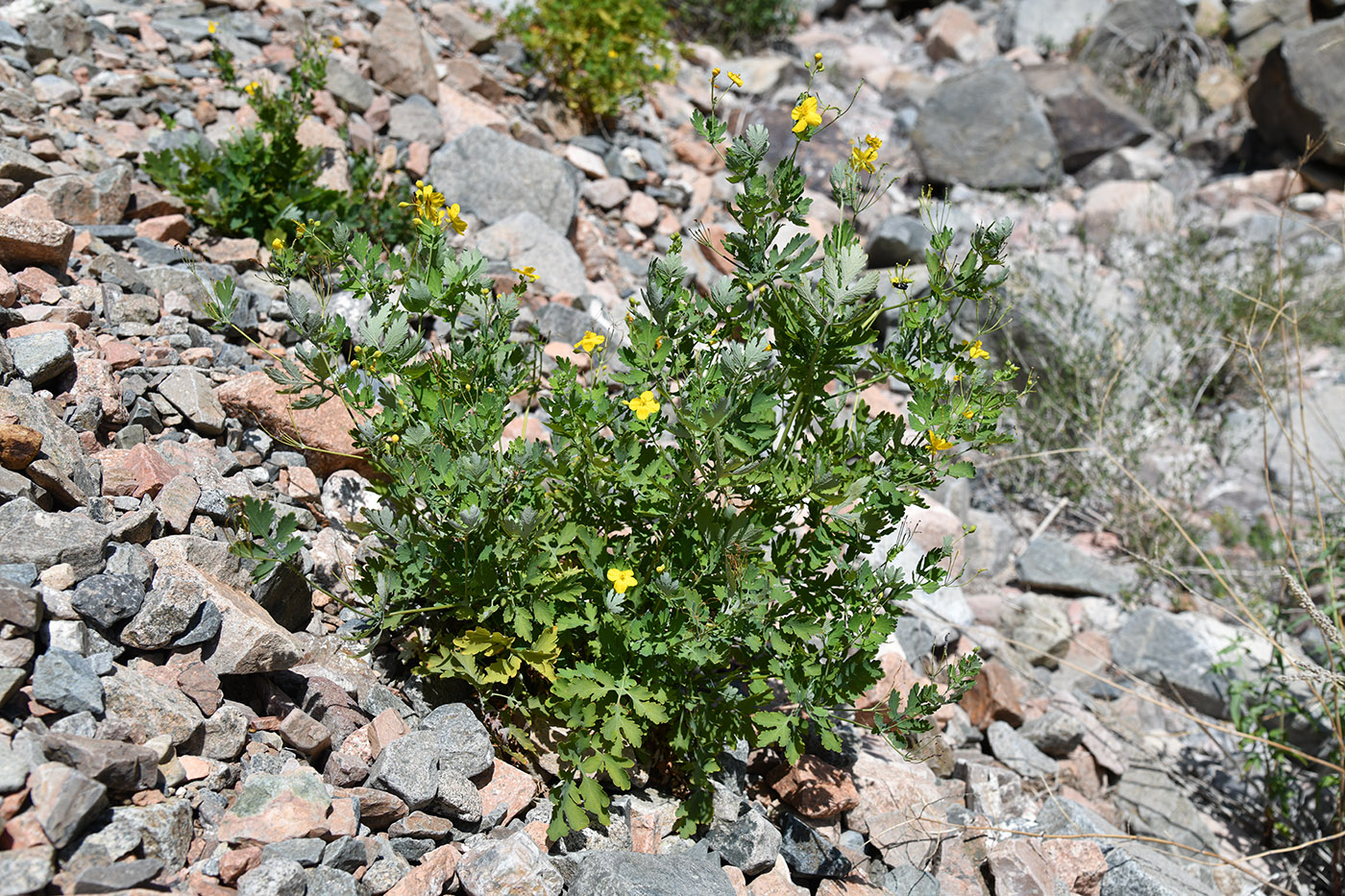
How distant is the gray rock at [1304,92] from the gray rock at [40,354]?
8578mm

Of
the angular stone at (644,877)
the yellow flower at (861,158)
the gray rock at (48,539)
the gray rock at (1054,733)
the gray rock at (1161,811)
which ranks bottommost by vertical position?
the gray rock at (1161,811)

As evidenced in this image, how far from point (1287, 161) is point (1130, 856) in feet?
24.0

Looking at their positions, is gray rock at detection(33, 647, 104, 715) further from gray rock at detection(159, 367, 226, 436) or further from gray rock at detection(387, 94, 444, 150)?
gray rock at detection(387, 94, 444, 150)

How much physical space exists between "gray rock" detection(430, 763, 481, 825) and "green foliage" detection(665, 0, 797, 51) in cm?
795

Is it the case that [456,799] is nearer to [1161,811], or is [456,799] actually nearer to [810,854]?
[810,854]

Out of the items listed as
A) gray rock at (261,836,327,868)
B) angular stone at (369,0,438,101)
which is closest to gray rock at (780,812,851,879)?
gray rock at (261,836,327,868)

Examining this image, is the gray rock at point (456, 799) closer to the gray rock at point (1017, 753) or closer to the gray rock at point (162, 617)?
the gray rock at point (162, 617)

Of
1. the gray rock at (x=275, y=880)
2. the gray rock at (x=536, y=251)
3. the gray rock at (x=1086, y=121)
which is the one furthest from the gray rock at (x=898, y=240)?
the gray rock at (x=275, y=880)

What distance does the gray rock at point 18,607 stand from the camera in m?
2.03

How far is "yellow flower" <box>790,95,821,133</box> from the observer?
229 centimetres

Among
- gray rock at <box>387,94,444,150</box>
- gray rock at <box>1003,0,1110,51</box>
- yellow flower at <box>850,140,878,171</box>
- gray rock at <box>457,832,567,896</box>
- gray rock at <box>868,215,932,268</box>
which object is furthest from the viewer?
gray rock at <box>1003,0,1110,51</box>

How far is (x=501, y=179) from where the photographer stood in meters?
5.15

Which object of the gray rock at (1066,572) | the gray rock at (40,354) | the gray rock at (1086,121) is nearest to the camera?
the gray rock at (40,354)

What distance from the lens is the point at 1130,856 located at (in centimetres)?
301
